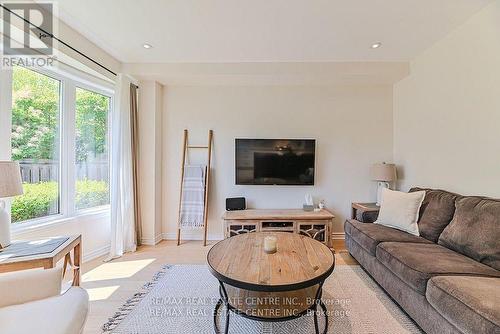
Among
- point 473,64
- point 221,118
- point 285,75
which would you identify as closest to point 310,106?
point 285,75

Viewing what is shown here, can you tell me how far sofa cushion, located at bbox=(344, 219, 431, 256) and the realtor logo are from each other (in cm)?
379

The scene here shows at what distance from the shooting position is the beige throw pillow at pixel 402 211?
8.68 feet

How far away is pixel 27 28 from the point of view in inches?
87.4

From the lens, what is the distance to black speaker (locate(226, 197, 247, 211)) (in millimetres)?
3820

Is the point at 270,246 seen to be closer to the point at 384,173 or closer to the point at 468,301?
the point at 468,301

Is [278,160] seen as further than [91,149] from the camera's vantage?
Yes

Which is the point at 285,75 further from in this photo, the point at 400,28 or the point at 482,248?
the point at 482,248

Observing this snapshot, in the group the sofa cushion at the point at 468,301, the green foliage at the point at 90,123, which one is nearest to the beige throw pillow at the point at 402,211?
the sofa cushion at the point at 468,301

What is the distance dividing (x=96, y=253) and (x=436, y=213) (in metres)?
4.10

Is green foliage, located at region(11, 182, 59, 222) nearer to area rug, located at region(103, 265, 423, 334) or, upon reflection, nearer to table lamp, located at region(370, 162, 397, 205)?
area rug, located at region(103, 265, 423, 334)

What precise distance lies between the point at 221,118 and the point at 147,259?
2302 millimetres

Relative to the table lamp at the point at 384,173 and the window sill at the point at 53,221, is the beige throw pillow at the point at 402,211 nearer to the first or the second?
the table lamp at the point at 384,173

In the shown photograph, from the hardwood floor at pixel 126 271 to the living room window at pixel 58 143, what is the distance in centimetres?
83

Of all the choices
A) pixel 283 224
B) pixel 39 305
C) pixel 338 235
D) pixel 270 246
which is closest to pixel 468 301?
pixel 270 246
